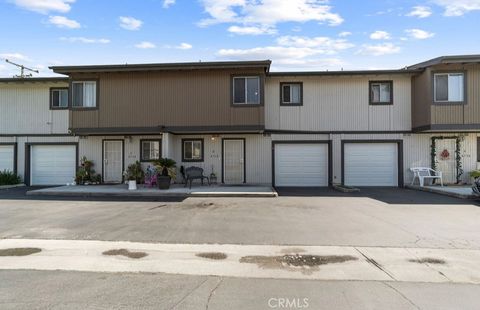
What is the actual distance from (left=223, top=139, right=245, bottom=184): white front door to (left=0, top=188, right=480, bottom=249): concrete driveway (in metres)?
4.66

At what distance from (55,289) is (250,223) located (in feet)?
16.4

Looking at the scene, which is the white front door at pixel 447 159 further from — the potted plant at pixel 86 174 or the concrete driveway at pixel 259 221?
the potted plant at pixel 86 174

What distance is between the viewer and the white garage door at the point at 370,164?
17.6m

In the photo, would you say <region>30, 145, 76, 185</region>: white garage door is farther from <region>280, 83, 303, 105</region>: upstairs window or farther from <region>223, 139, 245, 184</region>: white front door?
<region>280, 83, 303, 105</region>: upstairs window

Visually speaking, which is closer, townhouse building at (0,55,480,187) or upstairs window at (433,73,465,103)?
upstairs window at (433,73,465,103)

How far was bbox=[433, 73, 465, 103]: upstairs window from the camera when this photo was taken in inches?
623

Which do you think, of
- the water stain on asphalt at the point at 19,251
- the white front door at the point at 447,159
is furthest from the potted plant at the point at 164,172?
the white front door at the point at 447,159

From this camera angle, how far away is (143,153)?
59.0 feet

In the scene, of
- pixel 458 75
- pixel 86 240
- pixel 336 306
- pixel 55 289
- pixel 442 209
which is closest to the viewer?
pixel 336 306

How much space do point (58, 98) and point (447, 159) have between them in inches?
761

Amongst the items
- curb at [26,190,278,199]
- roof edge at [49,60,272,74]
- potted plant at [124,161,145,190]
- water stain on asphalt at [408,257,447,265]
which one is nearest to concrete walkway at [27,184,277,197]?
curb at [26,190,278,199]

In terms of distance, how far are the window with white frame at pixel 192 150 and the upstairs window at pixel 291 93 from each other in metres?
4.51

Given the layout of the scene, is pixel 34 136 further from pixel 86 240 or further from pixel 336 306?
pixel 336 306

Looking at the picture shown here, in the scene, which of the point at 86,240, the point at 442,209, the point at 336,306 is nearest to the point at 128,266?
the point at 86,240
